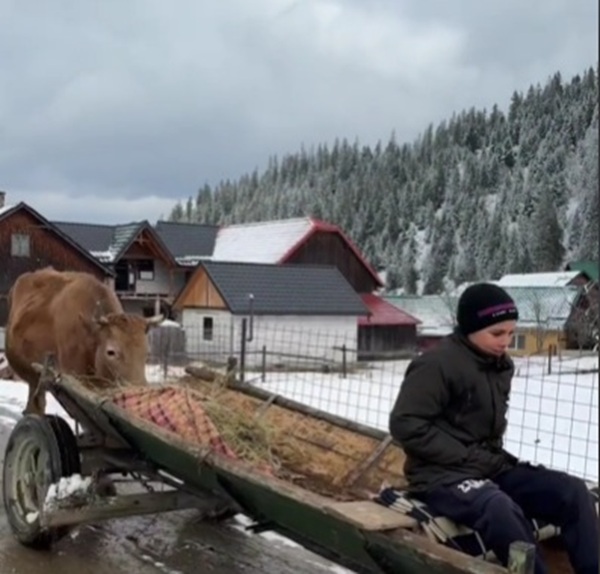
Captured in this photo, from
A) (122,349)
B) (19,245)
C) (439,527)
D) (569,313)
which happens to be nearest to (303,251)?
(19,245)

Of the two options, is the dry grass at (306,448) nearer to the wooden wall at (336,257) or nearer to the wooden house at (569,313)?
the wooden house at (569,313)

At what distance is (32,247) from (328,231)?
13414mm

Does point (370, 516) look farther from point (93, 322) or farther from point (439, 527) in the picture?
point (93, 322)

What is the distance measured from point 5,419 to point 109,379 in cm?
301

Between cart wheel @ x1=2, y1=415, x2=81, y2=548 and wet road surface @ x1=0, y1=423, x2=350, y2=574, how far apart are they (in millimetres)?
120

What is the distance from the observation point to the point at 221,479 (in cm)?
298

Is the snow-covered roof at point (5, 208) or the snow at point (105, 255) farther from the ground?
the snow-covered roof at point (5, 208)

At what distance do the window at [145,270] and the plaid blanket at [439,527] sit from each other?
93.0ft

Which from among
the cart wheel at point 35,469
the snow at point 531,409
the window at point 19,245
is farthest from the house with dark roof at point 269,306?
the cart wheel at point 35,469

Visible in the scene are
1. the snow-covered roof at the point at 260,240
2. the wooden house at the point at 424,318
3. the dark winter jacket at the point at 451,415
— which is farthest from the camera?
the snow-covered roof at the point at 260,240

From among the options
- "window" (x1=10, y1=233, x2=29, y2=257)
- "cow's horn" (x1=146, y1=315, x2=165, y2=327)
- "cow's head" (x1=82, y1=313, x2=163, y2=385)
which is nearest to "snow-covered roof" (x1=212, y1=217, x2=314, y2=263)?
"window" (x1=10, y1=233, x2=29, y2=257)

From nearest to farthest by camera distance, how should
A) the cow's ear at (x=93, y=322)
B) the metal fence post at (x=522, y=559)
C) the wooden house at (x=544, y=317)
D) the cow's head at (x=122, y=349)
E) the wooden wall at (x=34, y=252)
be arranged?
the metal fence post at (x=522, y=559), the cow's head at (x=122, y=349), the cow's ear at (x=93, y=322), the wooden house at (x=544, y=317), the wooden wall at (x=34, y=252)

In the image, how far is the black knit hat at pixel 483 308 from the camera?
2713 mm

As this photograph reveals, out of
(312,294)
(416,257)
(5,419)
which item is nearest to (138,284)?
(312,294)
